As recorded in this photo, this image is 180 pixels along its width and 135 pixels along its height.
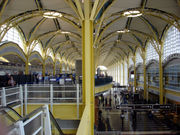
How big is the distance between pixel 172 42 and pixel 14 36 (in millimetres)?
28248

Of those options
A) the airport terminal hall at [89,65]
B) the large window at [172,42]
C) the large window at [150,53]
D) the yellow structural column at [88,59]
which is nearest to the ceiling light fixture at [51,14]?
the airport terminal hall at [89,65]

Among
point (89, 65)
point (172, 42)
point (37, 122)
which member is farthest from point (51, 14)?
point (37, 122)

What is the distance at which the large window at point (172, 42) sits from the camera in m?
28.1

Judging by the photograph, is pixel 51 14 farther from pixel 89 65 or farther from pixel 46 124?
pixel 46 124

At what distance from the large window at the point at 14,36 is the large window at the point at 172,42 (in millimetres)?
27830

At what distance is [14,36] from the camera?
33094 mm

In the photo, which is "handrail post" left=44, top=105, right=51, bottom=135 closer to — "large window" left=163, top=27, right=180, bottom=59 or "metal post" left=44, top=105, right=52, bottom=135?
"metal post" left=44, top=105, right=52, bottom=135

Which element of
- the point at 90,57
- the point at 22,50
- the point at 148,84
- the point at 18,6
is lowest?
the point at 148,84

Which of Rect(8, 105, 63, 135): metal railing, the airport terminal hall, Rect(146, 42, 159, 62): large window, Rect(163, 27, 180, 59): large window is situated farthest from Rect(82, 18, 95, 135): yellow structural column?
Rect(146, 42, 159, 62): large window

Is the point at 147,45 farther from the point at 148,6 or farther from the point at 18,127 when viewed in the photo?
the point at 18,127

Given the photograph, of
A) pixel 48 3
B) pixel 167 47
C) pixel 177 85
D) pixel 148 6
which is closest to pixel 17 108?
pixel 48 3

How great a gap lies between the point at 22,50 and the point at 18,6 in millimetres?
11909

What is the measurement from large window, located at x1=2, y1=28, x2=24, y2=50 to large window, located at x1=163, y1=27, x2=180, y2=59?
27.8 meters

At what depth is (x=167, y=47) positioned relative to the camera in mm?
32719
